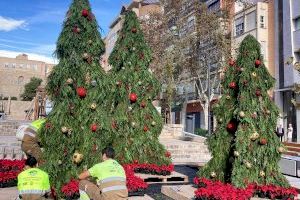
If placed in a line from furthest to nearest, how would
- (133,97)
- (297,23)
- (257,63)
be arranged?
(297,23) < (133,97) < (257,63)

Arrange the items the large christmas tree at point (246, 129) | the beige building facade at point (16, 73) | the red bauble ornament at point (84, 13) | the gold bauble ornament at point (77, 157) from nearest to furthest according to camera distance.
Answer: the gold bauble ornament at point (77, 157), the large christmas tree at point (246, 129), the red bauble ornament at point (84, 13), the beige building facade at point (16, 73)

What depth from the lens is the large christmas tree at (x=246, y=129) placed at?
26.6 ft

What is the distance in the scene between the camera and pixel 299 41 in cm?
3167

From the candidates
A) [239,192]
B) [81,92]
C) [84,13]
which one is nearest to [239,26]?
[84,13]

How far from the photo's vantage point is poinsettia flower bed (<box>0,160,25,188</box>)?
29.4 feet

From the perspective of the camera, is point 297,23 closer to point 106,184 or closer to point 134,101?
point 134,101

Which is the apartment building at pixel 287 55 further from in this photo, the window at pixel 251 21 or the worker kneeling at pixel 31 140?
the worker kneeling at pixel 31 140

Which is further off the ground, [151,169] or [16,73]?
[16,73]

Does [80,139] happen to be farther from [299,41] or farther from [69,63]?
[299,41]

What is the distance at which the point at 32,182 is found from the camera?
527 cm

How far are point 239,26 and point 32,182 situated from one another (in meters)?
35.9

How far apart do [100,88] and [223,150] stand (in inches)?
126

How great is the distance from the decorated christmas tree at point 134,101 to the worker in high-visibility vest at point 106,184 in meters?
5.61

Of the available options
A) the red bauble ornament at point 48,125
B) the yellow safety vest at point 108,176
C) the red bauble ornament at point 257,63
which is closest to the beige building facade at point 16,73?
the red bauble ornament at point 48,125
